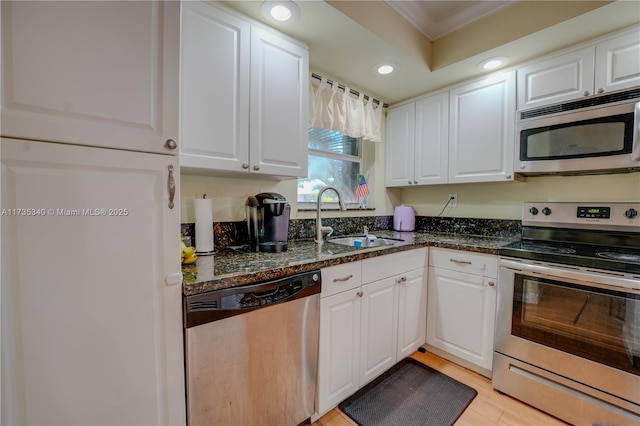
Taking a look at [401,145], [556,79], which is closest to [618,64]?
[556,79]

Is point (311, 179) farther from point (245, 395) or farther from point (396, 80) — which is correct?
point (245, 395)

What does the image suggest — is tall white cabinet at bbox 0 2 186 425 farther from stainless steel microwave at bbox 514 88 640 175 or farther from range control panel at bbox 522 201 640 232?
range control panel at bbox 522 201 640 232

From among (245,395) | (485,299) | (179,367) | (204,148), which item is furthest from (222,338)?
(485,299)

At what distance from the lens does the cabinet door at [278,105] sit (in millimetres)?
1497

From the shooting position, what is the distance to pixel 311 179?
2.26 meters

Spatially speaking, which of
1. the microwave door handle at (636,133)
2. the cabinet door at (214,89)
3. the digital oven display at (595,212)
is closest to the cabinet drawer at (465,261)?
the digital oven display at (595,212)

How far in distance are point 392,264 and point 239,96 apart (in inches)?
53.9

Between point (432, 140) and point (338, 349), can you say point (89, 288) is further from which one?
point (432, 140)

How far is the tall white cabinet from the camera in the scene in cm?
73

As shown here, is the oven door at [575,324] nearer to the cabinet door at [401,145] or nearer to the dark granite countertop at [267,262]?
the dark granite countertop at [267,262]

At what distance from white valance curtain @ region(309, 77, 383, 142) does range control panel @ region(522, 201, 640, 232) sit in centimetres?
139

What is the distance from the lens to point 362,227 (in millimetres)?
2561

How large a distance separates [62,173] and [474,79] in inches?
103

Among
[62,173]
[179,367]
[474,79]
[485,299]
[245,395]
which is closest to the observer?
[62,173]
